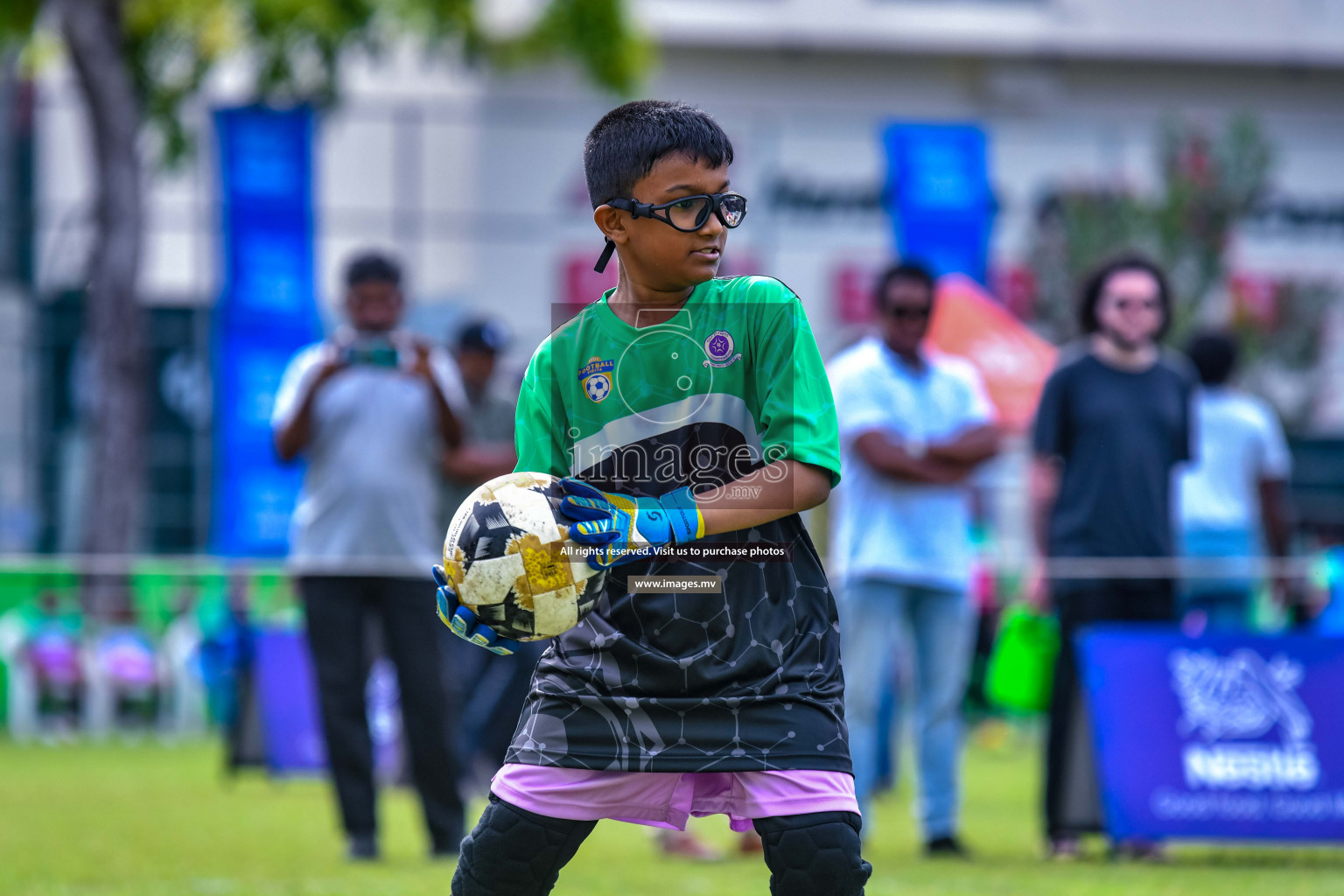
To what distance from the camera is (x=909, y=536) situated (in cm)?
712

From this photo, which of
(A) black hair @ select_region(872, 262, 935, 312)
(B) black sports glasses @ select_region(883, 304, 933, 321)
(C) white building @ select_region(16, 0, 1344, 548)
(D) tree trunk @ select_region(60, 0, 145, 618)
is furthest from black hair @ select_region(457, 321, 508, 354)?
(C) white building @ select_region(16, 0, 1344, 548)

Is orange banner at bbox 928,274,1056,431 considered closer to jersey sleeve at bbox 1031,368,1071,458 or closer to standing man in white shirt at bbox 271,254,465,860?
jersey sleeve at bbox 1031,368,1071,458

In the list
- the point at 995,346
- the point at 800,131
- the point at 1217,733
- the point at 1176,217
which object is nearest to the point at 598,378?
the point at 1217,733

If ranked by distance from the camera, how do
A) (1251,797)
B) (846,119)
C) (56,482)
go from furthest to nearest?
(846,119) < (56,482) < (1251,797)

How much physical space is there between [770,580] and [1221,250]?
23954 mm

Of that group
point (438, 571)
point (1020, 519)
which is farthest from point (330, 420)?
point (1020, 519)

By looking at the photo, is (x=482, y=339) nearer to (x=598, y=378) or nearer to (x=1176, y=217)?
(x=598, y=378)

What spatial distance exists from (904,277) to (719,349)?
13.8ft

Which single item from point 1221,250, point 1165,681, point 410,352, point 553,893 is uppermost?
point 1221,250

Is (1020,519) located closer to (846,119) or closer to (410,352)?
(846,119)

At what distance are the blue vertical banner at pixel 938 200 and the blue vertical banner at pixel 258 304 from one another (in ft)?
17.3

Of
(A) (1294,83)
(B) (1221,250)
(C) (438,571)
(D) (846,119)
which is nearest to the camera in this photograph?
(C) (438,571)

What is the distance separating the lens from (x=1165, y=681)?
7113 millimetres

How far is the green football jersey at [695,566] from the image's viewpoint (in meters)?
3.18
